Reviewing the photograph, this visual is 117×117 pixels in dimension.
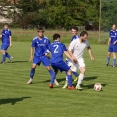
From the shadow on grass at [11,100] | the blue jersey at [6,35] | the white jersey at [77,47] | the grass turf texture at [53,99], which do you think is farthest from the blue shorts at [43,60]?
the blue jersey at [6,35]

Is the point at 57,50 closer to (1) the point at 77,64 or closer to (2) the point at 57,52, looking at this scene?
(2) the point at 57,52

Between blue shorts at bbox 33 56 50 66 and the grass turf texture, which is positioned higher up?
blue shorts at bbox 33 56 50 66

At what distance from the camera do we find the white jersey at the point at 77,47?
11977mm

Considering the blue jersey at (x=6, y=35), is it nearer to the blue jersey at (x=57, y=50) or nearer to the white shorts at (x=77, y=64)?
the white shorts at (x=77, y=64)

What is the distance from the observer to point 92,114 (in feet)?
28.1

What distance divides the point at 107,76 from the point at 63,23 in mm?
55540

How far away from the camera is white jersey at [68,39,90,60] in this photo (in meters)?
12.0

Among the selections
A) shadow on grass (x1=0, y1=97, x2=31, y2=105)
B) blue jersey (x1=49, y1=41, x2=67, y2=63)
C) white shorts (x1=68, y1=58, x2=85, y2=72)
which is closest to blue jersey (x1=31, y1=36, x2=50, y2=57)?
white shorts (x1=68, y1=58, x2=85, y2=72)

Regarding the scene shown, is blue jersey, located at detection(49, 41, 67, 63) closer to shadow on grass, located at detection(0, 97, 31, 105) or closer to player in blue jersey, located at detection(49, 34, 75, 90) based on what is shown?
player in blue jersey, located at detection(49, 34, 75, 90)

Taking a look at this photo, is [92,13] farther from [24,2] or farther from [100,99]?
[100,99]

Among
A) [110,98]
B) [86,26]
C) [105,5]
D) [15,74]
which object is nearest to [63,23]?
[86,26]

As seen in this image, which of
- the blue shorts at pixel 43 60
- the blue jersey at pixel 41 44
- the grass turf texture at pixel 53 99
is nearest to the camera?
the grass turf texture at pixel 53 99

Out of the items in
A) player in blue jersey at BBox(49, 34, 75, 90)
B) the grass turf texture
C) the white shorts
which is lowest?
the grass turf texture

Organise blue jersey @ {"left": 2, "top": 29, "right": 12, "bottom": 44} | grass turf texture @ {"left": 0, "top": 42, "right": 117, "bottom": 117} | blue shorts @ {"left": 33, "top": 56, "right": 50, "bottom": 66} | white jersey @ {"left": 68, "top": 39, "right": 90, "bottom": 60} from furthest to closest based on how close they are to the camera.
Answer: blue jersey @ {"left": 2, "top": 29, "right": 12, "bottom": 44}, blue shorts @ {"left": 33, "top": 56, "right": 50, "bottom": 66}, white jersey @ {"left": 68, "top": 39, "right": 90, "bottom": 60}, grass turf texture @ {"left": 0, "top": 42, "right": 117, "bottom": 117}
